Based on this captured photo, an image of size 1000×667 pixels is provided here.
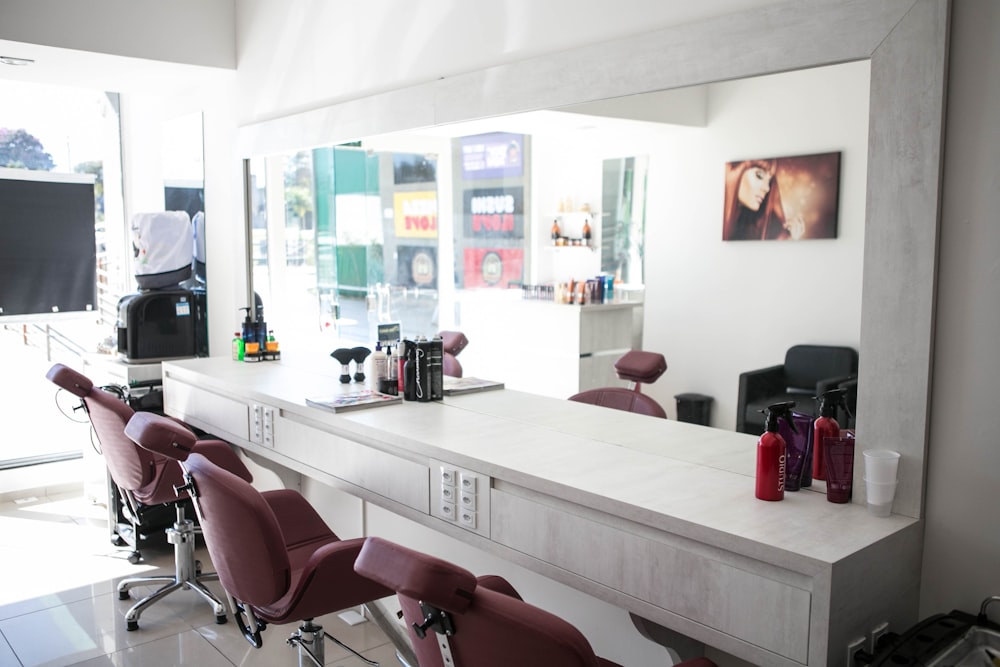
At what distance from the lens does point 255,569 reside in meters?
2.23

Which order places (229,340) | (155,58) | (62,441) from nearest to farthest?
(155,58), (229,340), (62,441)

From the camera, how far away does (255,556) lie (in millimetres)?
2207

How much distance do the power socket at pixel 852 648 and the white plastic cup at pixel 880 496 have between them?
0.32m

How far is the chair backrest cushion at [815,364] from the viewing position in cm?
198

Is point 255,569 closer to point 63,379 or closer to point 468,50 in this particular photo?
point 63,379

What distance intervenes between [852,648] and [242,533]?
1486mm

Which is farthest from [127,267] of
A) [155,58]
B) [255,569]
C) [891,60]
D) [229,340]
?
[891,60]

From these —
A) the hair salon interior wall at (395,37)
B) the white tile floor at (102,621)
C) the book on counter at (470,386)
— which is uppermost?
the hair salon interior wall at (395,37)

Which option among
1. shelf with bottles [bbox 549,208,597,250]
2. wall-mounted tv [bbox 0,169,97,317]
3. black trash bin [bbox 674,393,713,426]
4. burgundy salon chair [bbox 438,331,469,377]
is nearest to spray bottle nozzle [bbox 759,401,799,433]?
black trash bin [bbox 674,393,713,426]

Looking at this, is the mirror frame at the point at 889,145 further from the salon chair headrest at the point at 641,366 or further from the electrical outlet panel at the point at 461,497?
the electrical outlet panel at the point at 461,497

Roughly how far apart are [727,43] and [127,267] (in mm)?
4876

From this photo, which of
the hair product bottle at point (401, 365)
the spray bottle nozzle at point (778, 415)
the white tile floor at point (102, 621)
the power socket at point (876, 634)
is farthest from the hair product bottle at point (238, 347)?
the power socket at point (876, 634)

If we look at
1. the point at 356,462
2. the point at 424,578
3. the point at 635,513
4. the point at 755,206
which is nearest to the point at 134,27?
the point at 356,462

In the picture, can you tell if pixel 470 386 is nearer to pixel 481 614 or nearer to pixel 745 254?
pixel 745 254
